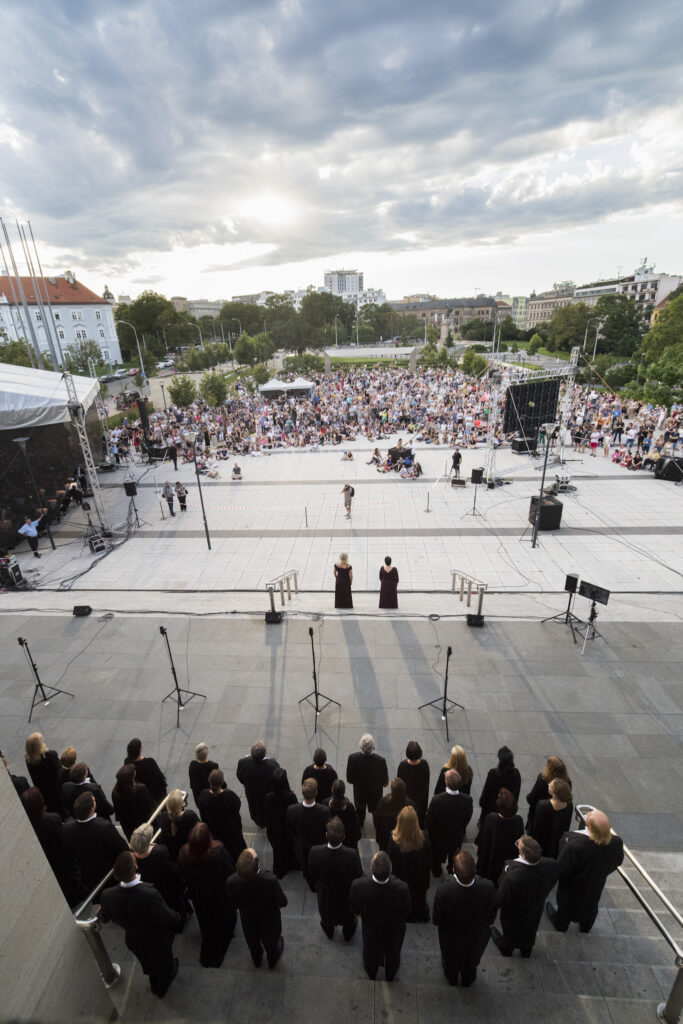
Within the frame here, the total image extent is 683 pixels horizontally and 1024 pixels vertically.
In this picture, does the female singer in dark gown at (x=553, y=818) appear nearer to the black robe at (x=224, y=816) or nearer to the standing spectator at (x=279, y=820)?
the standing spectator at (x=279, y=820)

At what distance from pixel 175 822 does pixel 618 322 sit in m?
90.1

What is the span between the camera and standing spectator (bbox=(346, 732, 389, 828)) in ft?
15.9

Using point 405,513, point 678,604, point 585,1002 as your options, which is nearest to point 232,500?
point 405,513

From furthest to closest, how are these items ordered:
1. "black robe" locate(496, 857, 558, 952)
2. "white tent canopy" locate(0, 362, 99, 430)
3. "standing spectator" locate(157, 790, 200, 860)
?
"white tent canopy" locate(0, 362, 99, 430), "standing spectator" locate(157, 790, 200, 860), "black robe" locate(496, 857, 558, 952)

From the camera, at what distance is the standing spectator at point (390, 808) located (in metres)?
4.25

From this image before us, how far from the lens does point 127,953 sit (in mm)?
3865

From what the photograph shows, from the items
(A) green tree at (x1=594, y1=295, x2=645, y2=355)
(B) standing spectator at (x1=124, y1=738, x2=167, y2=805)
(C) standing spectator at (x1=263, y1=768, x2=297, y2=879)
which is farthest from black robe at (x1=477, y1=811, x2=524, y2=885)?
(A) green tree at (x1=594, y1=295, x2=645, y2=355)

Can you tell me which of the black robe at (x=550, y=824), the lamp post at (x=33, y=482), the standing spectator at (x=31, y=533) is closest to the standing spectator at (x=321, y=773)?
the black robe at (x=550, y=824)

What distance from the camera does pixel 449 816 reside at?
436 cm

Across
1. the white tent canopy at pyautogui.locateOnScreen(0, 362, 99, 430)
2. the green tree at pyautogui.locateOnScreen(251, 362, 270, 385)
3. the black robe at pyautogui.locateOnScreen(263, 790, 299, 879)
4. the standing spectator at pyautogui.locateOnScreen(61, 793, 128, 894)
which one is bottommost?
the green tree at pyautogui.locateOnScreen(251, 362, 270, 385)

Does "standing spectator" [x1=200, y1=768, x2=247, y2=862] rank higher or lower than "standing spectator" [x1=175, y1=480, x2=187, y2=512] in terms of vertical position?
higher

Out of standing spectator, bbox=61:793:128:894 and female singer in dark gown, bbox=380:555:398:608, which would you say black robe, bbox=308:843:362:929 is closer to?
standing spectator, bbox=61:793:128:894

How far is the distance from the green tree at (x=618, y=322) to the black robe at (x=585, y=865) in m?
85.3

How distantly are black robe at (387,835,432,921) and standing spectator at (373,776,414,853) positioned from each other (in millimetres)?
342
